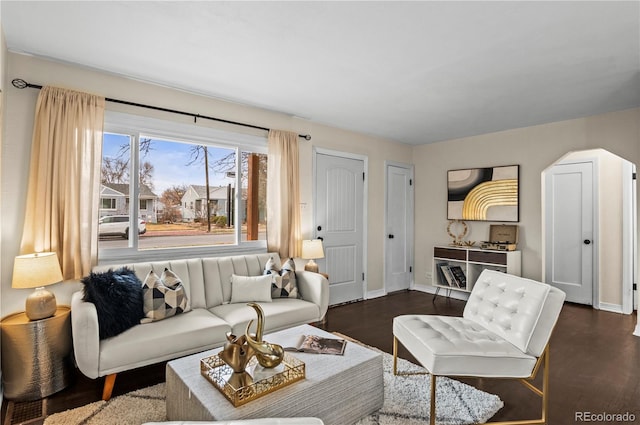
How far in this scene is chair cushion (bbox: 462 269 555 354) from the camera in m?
2.04

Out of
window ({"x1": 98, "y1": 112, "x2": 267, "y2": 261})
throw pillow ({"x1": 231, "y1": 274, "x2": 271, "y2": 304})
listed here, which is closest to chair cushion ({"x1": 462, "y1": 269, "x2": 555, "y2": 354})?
throw pillow ({"x1": 231, "y1": 274, "x2": 271, "y2": 304})

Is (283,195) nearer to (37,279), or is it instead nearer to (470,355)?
(37,279)

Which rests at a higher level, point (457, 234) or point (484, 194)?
point (484, 194)

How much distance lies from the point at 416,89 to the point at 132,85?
2585 mm

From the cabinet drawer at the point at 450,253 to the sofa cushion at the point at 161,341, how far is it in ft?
11.3

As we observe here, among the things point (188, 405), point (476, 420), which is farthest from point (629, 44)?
point (188, 405)

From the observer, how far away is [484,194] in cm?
493

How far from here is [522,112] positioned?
3.93 m

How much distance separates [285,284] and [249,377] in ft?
5.27

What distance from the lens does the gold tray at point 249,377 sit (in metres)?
1.62

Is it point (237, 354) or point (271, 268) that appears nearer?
point (237, 354)

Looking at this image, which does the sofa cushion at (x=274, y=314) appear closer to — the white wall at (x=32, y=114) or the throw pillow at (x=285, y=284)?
the throw pillow at (x=285, y=284)

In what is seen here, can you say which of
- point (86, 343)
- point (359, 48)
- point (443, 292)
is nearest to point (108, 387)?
point (86, 343)

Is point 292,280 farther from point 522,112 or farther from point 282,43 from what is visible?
point 522,112
